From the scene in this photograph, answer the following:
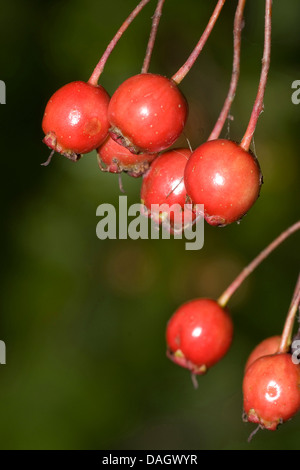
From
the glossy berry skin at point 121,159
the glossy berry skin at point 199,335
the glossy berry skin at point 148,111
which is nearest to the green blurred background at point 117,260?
the glossy berry skin at point 199,335

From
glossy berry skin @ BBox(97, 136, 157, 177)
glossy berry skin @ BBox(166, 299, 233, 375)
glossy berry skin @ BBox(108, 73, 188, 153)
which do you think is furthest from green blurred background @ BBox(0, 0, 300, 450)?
glossy berry skin @ BBox(108, 73, 188, 153)

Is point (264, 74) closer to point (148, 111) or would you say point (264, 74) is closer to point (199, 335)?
point (148, 111)

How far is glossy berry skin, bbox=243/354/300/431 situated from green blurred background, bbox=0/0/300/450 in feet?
4.66

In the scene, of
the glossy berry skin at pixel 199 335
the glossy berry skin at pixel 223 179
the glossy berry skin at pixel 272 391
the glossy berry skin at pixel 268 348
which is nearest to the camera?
the glossy berry skin at pixel 223 179

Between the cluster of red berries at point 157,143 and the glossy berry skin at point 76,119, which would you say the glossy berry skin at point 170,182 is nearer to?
the cluster of red berries at point 157,143

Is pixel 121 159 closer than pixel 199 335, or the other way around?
pixel 121 159

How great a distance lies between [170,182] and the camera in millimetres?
1336

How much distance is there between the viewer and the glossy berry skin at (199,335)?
5.11 feet

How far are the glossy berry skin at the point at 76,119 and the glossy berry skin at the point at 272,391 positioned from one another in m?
0.52

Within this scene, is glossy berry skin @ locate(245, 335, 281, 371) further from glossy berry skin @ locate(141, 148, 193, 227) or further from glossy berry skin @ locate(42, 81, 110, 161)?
glossy berry skin @ locate(42, 81, 110, 161)

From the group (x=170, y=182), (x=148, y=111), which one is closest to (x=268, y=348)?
(x=170, y=182)

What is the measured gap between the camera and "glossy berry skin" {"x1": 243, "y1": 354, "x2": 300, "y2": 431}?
1.31m

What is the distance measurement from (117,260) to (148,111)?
1.96 m

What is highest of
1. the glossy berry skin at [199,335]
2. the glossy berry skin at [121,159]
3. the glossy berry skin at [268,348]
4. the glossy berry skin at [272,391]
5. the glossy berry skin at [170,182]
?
the glossy berry skin at [121,159]
